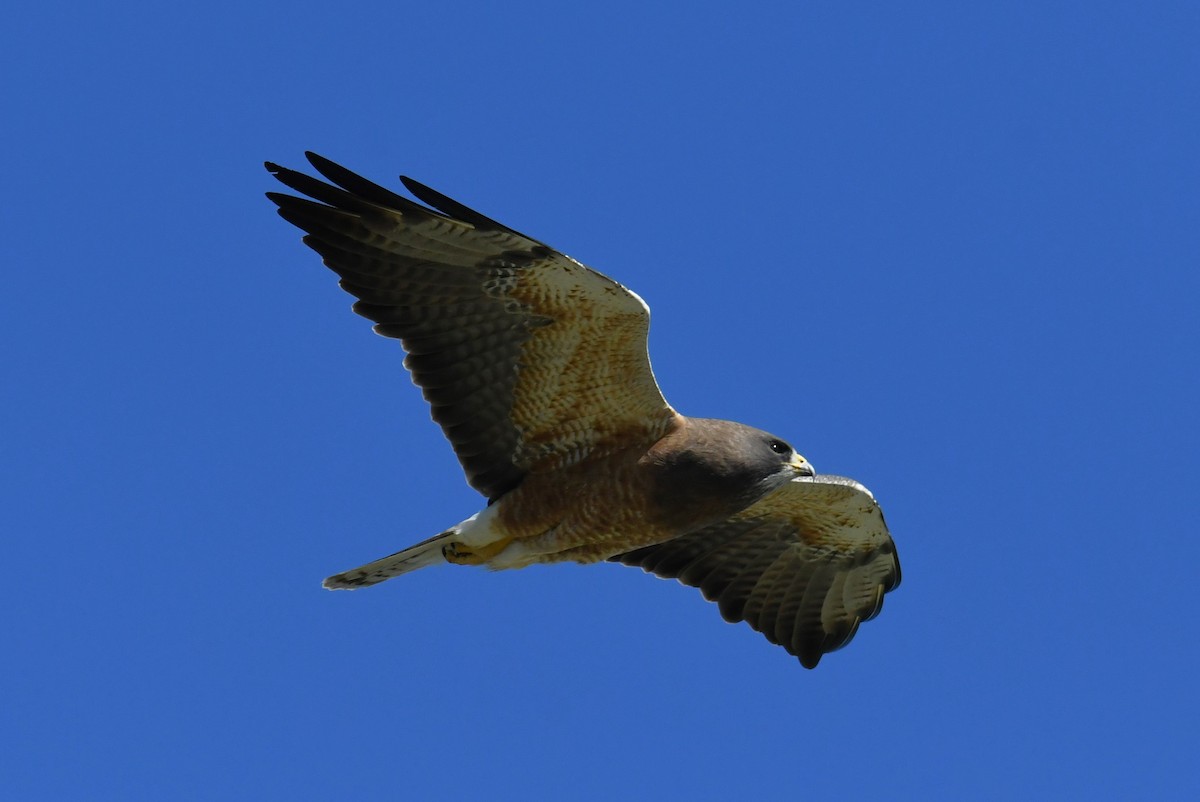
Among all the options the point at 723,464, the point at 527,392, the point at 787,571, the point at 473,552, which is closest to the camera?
the point at 723,464

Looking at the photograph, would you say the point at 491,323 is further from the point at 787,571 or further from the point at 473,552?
the point at 787,571

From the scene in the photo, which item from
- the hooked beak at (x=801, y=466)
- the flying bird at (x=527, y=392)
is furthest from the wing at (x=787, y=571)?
the hooked beak at (x=801, y=466)

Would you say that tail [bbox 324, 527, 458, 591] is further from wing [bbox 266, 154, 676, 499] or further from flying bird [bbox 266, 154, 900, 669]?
wing [bbox 266, 154, 676, 499]

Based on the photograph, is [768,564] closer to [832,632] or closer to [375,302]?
[832,632]

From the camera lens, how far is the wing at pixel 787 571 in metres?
12.6

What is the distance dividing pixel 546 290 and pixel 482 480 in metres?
1.63

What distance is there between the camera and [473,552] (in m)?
11.2

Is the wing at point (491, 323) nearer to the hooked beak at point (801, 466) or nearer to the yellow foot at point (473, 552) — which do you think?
the yellow foot at point (473, 552)

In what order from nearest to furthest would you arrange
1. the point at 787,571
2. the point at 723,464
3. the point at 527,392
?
1. the point at 723,464
2. the point at 527,392
3. the point at 787,571

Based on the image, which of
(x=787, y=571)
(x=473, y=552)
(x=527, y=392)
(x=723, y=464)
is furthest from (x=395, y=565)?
(x=787, y=571)

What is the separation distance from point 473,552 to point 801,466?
8.08 feet

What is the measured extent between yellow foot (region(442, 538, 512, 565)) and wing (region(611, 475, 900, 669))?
158 cm

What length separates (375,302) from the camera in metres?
10.6

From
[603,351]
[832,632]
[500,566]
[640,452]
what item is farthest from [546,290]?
[832,632]
